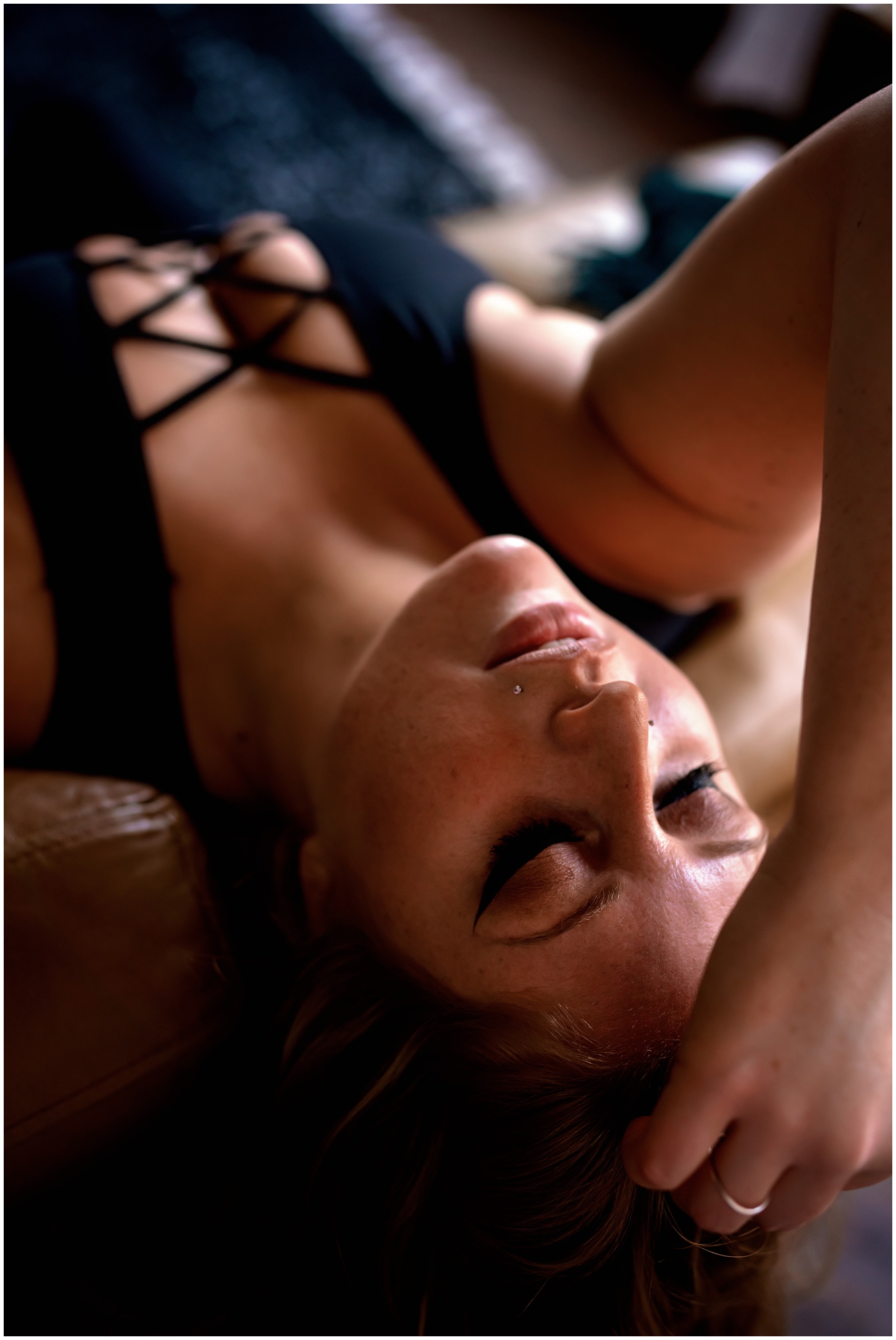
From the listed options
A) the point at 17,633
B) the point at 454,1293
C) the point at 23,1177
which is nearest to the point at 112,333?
the point at 17,633

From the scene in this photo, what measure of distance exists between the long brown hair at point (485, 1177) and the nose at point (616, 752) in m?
0.20

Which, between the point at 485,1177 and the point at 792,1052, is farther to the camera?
the point at 485,1177

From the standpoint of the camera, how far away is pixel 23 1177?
84cm

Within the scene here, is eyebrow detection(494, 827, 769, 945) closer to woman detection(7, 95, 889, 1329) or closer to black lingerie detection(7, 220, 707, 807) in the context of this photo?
woman detection(7, 95, 889, 1329)

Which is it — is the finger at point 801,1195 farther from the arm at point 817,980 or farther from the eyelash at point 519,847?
the eyelash at point 519,847

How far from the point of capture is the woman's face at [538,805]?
2.59 ft

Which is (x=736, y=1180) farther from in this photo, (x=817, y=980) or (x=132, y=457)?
(x=132, y=457)

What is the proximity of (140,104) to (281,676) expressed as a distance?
2.03 meters

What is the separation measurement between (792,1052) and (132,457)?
3.28ft

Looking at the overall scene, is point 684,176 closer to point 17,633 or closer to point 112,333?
point 112,333

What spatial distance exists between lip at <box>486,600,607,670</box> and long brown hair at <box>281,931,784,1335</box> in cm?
33

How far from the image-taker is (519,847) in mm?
838

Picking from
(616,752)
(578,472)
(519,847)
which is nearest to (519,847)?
(519,847)

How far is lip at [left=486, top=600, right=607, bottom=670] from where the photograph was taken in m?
0.87
